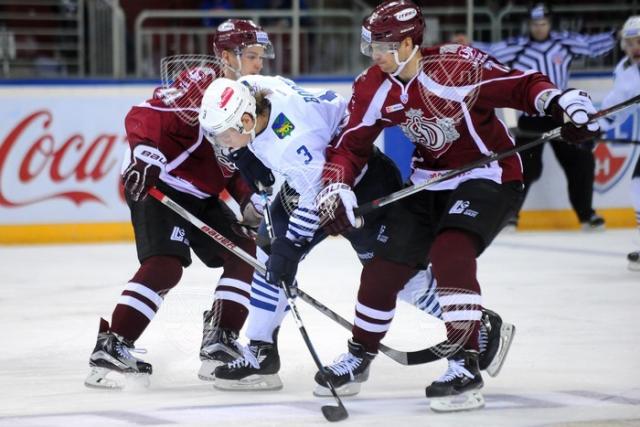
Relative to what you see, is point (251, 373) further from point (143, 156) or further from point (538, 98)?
point (538, 98)

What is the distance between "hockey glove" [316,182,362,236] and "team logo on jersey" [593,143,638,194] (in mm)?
5276

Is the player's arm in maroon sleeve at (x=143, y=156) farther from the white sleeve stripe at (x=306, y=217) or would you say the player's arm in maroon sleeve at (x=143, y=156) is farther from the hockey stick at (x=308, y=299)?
the white sleeve stripe at (x=306, y=217)

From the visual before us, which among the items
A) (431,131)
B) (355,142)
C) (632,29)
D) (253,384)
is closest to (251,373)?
(253,384)

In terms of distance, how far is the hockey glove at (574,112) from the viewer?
140 inches

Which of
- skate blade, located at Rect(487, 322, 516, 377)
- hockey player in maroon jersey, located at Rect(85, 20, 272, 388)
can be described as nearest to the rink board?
hockey player in maroon jersey, located at Rect(85, 20, 272, 388)

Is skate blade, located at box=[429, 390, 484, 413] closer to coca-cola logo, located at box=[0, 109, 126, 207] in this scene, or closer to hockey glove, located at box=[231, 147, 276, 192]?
hockey glove, located at box=[231, 147, 276, 192]

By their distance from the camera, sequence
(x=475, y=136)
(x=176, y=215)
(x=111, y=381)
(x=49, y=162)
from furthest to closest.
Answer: (x=49, y=162)
(x=176, y=215)
(x=111, y=381)
(x=475, y=136)

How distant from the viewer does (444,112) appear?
3.69 metres

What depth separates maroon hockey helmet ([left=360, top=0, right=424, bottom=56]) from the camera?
368 centimetres

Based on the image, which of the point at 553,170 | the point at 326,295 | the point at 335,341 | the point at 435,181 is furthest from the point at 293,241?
the point at 553,170

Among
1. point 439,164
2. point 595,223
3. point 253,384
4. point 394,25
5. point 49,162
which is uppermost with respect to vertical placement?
point 394,25

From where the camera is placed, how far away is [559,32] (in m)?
8.68

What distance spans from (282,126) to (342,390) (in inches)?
32.5

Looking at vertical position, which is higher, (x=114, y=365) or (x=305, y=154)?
(x=305, y=154)
